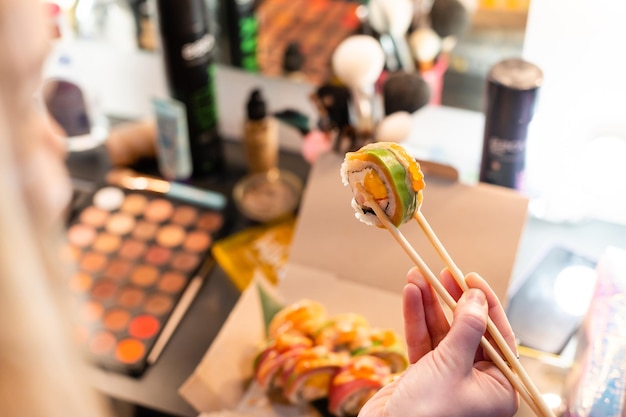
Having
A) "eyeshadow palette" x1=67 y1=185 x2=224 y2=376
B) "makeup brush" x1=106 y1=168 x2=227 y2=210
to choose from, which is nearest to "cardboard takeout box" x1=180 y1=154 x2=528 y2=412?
"eyeshadow palette" x1=67 y1=185 x2=224 y2=376

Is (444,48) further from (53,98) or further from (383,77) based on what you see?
(53,98)

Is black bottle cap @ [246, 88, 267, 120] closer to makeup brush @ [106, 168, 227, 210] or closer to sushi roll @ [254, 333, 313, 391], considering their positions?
makeup brush @ [106, 168, 227, 210]

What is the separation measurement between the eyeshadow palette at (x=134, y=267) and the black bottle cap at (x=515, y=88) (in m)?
0.43

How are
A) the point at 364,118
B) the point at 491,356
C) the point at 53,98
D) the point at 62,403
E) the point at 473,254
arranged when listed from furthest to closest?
the point at 53,98, the point at 364,118, the point at 473,254, the point at 491,356, the point at 62,403

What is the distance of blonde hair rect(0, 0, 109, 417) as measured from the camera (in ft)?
1.26

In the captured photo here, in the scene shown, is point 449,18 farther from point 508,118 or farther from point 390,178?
point 390,178

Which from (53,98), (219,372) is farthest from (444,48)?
(53,98)

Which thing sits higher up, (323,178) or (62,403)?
(62,403)

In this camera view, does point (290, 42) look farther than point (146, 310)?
Yes

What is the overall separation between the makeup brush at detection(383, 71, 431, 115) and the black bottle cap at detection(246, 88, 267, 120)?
0.24m

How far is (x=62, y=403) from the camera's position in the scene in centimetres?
42

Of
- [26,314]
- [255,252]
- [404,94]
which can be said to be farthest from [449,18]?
[26,314]

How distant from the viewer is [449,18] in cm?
93

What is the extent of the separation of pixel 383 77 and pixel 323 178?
147mm
